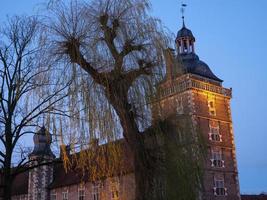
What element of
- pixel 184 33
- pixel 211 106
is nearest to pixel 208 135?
pixel 211 106

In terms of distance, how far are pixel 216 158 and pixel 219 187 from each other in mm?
2122

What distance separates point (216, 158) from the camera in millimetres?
32000

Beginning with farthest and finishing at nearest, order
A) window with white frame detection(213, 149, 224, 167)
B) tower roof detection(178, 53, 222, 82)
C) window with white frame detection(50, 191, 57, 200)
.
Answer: window with white frame detection(50, 191, 57, 200) < tower roof detection(178, 53, 222, 82) < window with white frame detection(213, 149, 224, 167)

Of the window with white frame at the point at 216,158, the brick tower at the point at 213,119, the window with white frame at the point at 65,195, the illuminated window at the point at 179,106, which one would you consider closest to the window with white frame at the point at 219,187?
the brick tower at the point at 213,119

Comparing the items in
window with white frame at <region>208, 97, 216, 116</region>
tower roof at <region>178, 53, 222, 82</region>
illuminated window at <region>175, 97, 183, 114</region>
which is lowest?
illuminated window at <region>175, 97, 183, 114</region>

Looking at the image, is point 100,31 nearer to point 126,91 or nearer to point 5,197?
point 126,91

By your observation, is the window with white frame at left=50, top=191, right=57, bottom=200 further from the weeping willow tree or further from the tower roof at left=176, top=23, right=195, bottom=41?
the weeping willow tree

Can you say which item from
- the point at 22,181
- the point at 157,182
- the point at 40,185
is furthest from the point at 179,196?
the point at 22,181

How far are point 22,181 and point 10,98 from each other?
33904 millimetres

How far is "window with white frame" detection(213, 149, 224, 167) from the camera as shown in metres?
31.6

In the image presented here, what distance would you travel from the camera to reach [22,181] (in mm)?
46188

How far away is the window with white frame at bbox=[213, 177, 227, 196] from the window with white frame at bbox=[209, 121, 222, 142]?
2988mm

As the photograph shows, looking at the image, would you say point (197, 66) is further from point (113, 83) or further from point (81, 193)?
point (113, 83)

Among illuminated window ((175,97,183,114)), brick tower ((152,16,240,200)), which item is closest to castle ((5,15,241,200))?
brick tower ((152,16,240,200))
